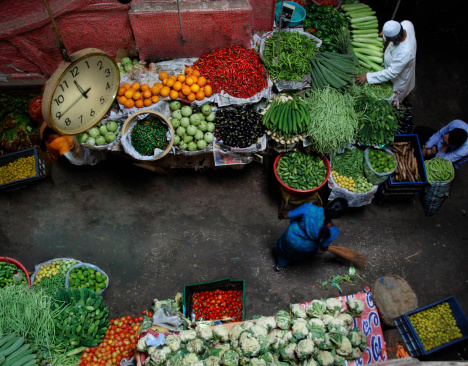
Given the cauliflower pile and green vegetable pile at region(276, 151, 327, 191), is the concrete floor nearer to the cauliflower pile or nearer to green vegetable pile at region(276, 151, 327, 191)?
green vegetable pile at region(276, 151, 327, 191)

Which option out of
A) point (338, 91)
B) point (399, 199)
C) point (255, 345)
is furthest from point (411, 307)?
point (338, 91)

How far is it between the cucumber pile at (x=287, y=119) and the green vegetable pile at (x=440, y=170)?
191 cm

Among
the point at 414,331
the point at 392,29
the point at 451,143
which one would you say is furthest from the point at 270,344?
the point at 392,29

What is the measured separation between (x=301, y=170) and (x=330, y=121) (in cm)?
72

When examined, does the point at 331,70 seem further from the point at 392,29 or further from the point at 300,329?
the point at 300,329

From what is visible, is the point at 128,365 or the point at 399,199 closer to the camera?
the point at 128,365

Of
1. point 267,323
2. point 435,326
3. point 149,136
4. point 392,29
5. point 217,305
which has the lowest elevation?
point 435,326

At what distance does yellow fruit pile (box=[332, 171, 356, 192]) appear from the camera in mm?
4586

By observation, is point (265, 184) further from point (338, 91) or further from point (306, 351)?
point (306, 351)

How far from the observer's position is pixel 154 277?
4734 mm

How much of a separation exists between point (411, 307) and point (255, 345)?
2.27 m

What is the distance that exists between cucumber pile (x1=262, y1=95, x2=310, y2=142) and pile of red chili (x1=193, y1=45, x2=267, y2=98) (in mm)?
352

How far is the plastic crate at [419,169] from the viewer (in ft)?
15.5

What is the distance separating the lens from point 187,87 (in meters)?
4.30
